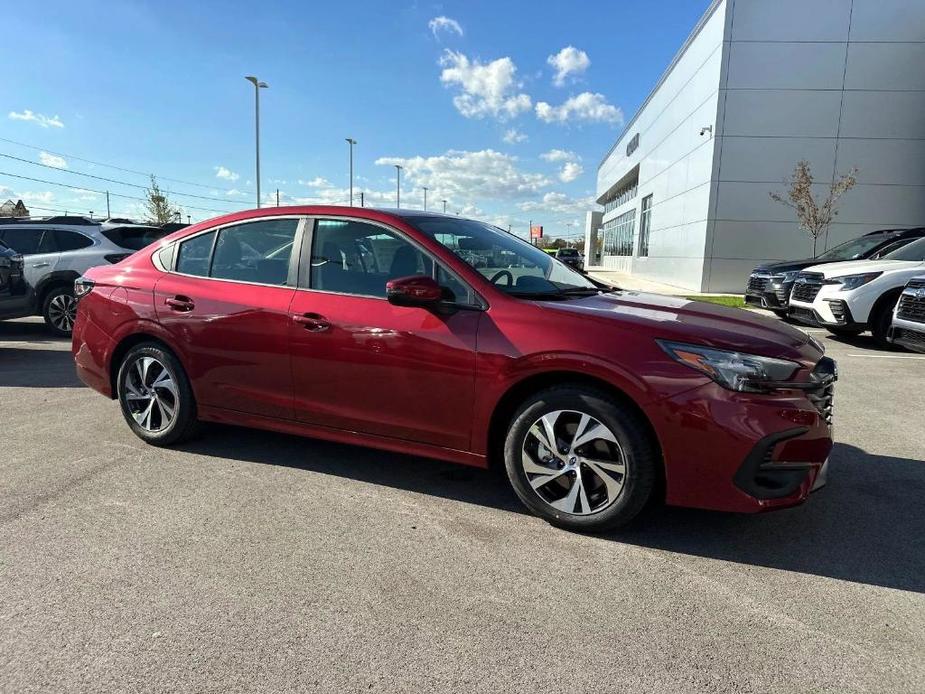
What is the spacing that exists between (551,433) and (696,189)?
20940 millimetres

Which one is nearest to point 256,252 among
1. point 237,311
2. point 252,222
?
point 252,222

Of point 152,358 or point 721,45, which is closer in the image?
point 152,358

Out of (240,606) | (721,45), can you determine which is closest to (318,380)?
(240,606)

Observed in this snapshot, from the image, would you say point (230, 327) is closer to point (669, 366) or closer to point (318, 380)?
point (318, 380)

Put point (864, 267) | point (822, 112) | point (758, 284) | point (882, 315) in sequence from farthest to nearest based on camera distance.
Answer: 1. point (822, 112)
2. point (758, 284)
3. point (864, 267)
4. point (882, 315)

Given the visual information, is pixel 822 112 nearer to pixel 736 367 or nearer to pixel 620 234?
pixel 736 367

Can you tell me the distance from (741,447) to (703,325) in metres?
0.64

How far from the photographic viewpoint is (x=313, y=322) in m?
3.60

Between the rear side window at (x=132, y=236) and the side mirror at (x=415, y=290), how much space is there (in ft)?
24.7

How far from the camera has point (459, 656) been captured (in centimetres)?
220

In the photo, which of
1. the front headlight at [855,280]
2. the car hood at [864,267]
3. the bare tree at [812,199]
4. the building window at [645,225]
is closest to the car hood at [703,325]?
the front headlight at [855,280]

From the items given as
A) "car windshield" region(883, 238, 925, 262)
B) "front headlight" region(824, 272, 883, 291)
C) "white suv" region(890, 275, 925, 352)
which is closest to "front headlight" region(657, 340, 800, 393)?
"white suv" region(890, 275, 925, 352)

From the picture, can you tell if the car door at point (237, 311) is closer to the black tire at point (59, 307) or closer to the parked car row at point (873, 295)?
the black tire at point (59, 307)

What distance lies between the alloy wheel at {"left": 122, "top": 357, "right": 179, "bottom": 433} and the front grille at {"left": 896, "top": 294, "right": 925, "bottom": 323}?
A: 8.01 m
